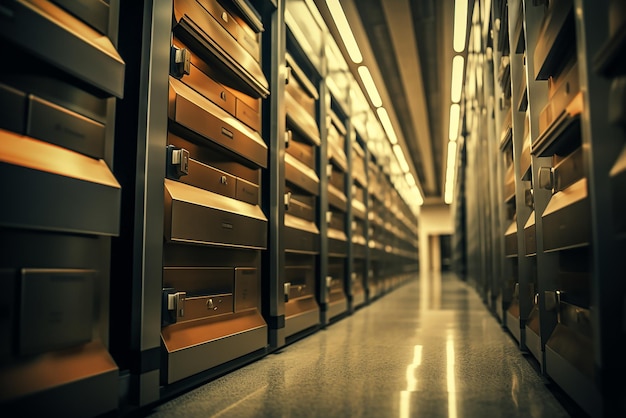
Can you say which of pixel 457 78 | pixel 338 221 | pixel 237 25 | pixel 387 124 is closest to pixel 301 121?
pixel 237 25

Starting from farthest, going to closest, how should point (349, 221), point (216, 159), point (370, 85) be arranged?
point (370, 85)
point (349, 221)
point (216, 159)

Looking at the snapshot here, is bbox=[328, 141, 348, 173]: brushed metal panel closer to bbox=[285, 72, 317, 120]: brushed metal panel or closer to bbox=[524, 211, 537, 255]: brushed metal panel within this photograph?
bbox=[285, 72, 317, 120]: brushed metal panel

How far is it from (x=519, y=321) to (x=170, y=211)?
1.89 m

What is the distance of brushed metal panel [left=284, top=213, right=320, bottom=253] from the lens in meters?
2.94

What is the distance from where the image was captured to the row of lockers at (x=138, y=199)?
1.19m

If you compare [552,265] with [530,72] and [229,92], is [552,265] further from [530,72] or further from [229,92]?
[229,92]

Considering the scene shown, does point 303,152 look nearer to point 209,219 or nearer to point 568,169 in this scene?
point 209,219

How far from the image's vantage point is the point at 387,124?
7.52 meters

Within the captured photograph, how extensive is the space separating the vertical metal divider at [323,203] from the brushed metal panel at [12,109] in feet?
8.66

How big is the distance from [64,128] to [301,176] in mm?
2026

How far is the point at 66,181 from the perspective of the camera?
4.12ft

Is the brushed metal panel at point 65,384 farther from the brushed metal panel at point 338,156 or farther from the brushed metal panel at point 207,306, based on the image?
the brushed metal panel at point 338,156

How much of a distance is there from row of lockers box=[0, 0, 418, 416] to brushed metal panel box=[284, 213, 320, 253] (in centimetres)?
3

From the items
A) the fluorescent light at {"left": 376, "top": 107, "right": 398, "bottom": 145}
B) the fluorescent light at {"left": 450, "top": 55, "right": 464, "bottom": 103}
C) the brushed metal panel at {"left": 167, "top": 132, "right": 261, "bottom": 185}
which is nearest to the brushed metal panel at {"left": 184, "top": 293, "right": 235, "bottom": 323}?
the brushed metal panel at {"left": 167, "top": 132, "right": 261, "bottom": 185}
